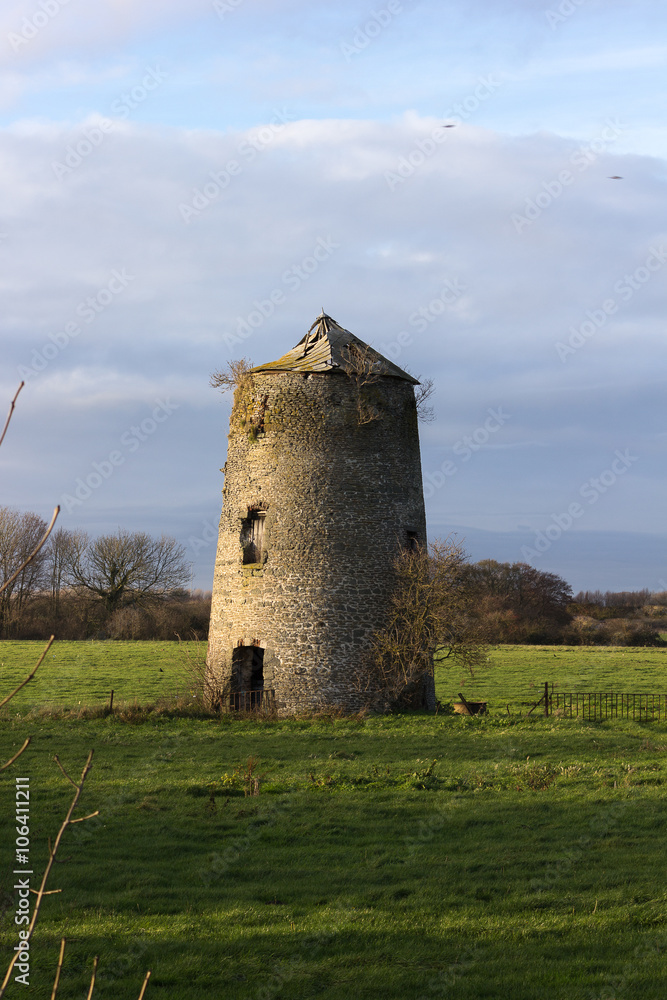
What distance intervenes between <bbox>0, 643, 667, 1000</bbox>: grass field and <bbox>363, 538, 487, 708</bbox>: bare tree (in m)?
4.78

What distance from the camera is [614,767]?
1655 centimetres

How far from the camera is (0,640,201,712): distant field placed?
27516 mm

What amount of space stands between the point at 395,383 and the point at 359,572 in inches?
231

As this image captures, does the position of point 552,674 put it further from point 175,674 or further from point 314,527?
point 314,527

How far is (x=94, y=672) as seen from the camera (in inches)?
1398

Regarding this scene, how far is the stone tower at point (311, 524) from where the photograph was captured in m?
23.5

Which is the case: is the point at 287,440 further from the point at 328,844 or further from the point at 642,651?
the point at 642,651

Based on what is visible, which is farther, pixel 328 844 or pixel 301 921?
pixel 328 844

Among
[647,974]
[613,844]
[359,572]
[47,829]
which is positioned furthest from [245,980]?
[359,572]

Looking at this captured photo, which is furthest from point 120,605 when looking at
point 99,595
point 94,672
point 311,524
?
point 311,524

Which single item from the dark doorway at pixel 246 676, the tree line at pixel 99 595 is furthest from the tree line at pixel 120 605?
the dark doorway at pixel 246 676

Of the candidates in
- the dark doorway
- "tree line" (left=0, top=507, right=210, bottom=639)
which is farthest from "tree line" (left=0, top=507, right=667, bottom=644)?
the dark doorway

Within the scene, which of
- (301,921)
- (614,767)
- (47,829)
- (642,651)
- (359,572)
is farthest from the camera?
(642,651)

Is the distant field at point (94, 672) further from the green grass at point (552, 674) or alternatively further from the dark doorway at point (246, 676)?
the green grass at point (552, 674)
